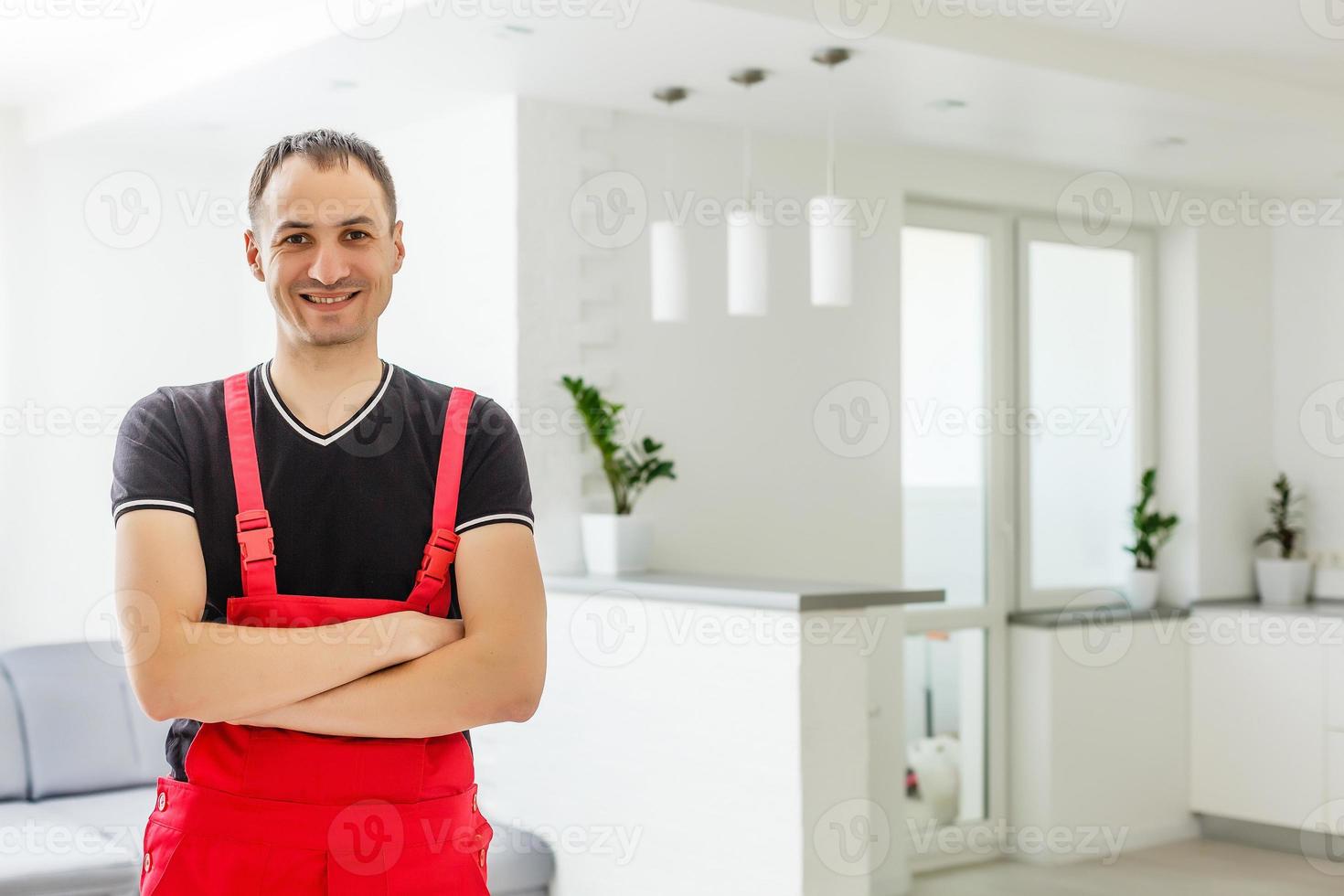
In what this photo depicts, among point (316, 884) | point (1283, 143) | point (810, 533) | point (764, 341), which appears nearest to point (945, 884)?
point (810, 533)

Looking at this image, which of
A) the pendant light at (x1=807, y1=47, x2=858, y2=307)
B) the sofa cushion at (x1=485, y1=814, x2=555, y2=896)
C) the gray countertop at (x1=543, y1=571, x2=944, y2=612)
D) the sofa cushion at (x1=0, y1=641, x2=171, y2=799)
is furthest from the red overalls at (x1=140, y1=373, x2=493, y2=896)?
the sofa cushion at (x1=0, y1=641, x2=171, y2=799)

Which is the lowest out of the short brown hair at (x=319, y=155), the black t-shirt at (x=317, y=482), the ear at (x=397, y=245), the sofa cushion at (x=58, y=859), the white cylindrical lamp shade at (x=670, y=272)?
the sofa cushion at (x=58, y=859)

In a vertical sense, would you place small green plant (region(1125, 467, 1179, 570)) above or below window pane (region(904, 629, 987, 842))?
above

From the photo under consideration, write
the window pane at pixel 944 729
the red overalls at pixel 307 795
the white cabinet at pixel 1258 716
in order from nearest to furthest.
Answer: the red overalls at pixel 307 795 < the window pane at pixel 944 729 < the white cabinet at pixel 1258 716

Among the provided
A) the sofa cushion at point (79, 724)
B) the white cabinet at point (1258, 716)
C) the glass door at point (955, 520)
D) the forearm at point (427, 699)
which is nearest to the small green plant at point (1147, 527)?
the white cabinet at point (1258, 716)

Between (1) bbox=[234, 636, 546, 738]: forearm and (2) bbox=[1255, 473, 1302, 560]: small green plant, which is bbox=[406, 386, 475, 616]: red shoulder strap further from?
(2) bbox=[1255, 473, 1302, 560]: small green plant

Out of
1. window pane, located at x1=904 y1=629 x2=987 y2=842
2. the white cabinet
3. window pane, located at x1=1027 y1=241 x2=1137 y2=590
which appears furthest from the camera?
window pane, located at x1=1027 y1=241 x2=1137 y2=590

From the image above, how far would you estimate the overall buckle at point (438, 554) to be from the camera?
4.79ft

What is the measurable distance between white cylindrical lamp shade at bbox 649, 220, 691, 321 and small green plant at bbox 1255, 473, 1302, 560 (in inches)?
121

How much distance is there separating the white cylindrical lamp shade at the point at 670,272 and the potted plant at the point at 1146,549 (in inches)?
96.0

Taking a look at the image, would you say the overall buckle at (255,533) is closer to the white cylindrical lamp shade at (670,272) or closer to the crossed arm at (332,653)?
the crossed arm at (332,653)

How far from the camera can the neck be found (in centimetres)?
145

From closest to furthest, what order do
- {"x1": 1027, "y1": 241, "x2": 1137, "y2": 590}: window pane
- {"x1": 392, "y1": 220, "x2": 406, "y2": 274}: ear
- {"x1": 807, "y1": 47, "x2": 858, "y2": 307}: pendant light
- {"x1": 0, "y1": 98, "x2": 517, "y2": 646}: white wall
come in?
1. {"x1": 392, "y1": 220, "x2": 406, "y2": 274}: ear
2. {"x1": 807, "y1": 47, "x2": 858, "y2": 307}: pendant light
3. {"x1": 0, "y1": 98, "x2": 517, "y2": 646}: white wall
4. {"x1": 1027, "y1": 241, "x2": 1137, "y2": 590}: window pane

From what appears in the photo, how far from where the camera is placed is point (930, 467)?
16.8 feet
